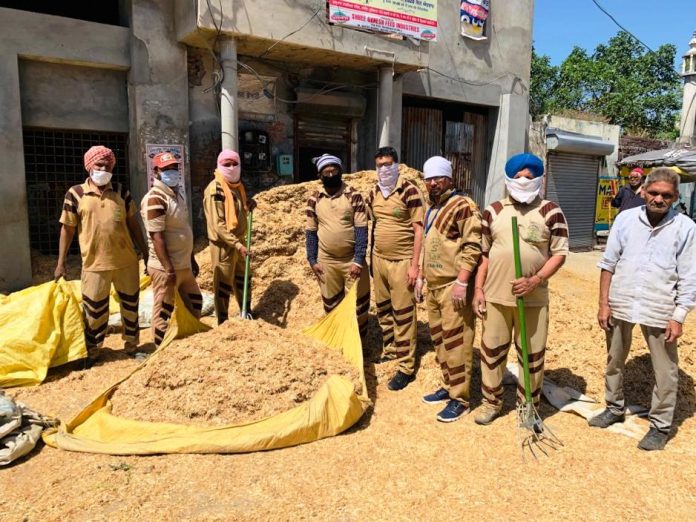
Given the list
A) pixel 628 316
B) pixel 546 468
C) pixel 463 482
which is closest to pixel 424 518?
pixel 463 482

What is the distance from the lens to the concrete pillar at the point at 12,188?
20.3ft

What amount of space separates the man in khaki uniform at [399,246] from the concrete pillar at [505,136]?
25.3 ft

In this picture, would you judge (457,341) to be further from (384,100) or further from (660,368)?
(384,100)

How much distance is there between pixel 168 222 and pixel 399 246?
5.96 ft

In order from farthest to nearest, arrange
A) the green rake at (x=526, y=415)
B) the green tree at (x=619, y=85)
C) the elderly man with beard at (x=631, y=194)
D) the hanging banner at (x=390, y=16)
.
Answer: the green tree at (x=619, y=85)
the hanging banner at (x=390, y=16)
the elderly man with beard at (x=631, y=194)
the green rake at (x=526, y=415)

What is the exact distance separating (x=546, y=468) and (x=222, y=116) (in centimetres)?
619

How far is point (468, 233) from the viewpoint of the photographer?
3221 mm

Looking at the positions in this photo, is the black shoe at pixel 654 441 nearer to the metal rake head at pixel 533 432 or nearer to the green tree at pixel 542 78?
the metal rake head at pixel 533 432

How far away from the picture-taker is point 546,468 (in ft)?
9.07

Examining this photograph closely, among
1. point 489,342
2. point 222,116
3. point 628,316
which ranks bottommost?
point 489,342

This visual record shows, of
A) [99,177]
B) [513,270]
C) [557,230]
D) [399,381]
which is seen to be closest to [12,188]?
[99,177]

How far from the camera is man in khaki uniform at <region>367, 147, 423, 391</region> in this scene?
383 cm

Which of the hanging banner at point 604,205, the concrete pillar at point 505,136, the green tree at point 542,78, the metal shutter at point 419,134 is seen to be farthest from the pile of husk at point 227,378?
the green tree at point 542,78

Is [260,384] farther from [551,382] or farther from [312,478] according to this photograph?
[551,382]
